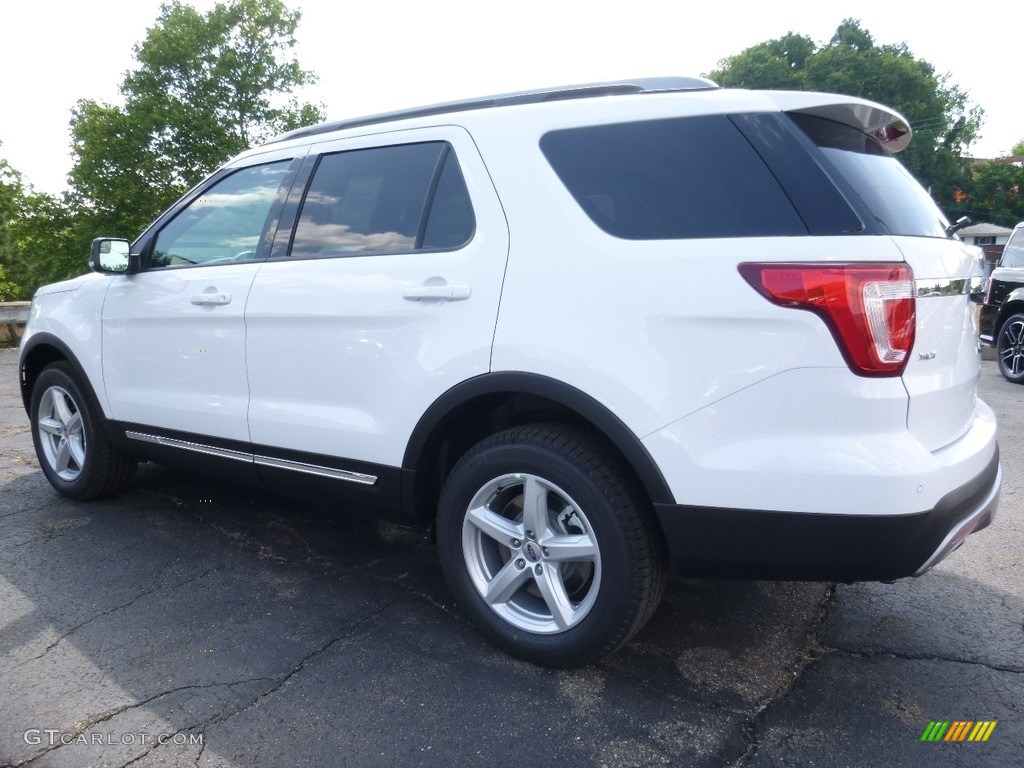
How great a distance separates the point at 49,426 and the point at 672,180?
4.00 m

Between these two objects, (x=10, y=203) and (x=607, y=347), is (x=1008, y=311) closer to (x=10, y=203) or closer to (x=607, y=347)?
(x=607, y=347)

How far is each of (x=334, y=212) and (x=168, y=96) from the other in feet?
130

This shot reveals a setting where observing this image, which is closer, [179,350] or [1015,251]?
[179,350]

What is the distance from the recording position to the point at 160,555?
3936mm

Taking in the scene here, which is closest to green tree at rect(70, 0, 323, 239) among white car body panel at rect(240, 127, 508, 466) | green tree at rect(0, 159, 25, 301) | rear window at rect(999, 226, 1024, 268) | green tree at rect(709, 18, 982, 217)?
green tree at rect(0, 159, 25, 301)

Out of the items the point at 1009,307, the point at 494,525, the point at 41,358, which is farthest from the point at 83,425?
the point at 1009,307

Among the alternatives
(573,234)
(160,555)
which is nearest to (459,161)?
(573,234)

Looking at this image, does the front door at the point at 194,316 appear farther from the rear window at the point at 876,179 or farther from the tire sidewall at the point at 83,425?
the rear window at the point at 876,179

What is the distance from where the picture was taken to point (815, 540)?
2.29 meters

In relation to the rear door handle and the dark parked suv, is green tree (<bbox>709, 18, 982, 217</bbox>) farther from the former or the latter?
the rear door handle

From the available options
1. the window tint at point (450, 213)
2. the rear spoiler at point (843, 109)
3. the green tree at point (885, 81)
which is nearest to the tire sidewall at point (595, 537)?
the window tint at point (450, 213)

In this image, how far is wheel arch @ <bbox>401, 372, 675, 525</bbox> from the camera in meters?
2.50

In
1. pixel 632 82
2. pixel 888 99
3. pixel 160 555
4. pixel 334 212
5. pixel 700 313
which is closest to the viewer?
pixel 700 313

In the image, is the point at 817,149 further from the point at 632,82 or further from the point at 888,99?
the point at 888,99
